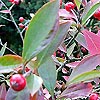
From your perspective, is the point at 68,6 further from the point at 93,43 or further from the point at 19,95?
the point at 19,95

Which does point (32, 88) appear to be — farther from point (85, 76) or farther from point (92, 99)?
point (92, 99)

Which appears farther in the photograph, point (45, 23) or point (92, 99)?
point (92, 99)

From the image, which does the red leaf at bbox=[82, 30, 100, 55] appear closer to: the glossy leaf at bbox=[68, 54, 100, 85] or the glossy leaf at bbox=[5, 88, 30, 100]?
the glossy leaf at bbox=[68, 54, 100, 85]

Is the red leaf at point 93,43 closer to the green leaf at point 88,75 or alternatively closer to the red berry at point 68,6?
the green leaf at point 88,75

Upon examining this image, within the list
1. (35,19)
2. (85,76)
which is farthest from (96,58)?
(35,19)

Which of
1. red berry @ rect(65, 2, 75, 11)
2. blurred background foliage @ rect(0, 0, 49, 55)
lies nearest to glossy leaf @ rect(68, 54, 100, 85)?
red berry @ rect(65, 2, 75, 11)
